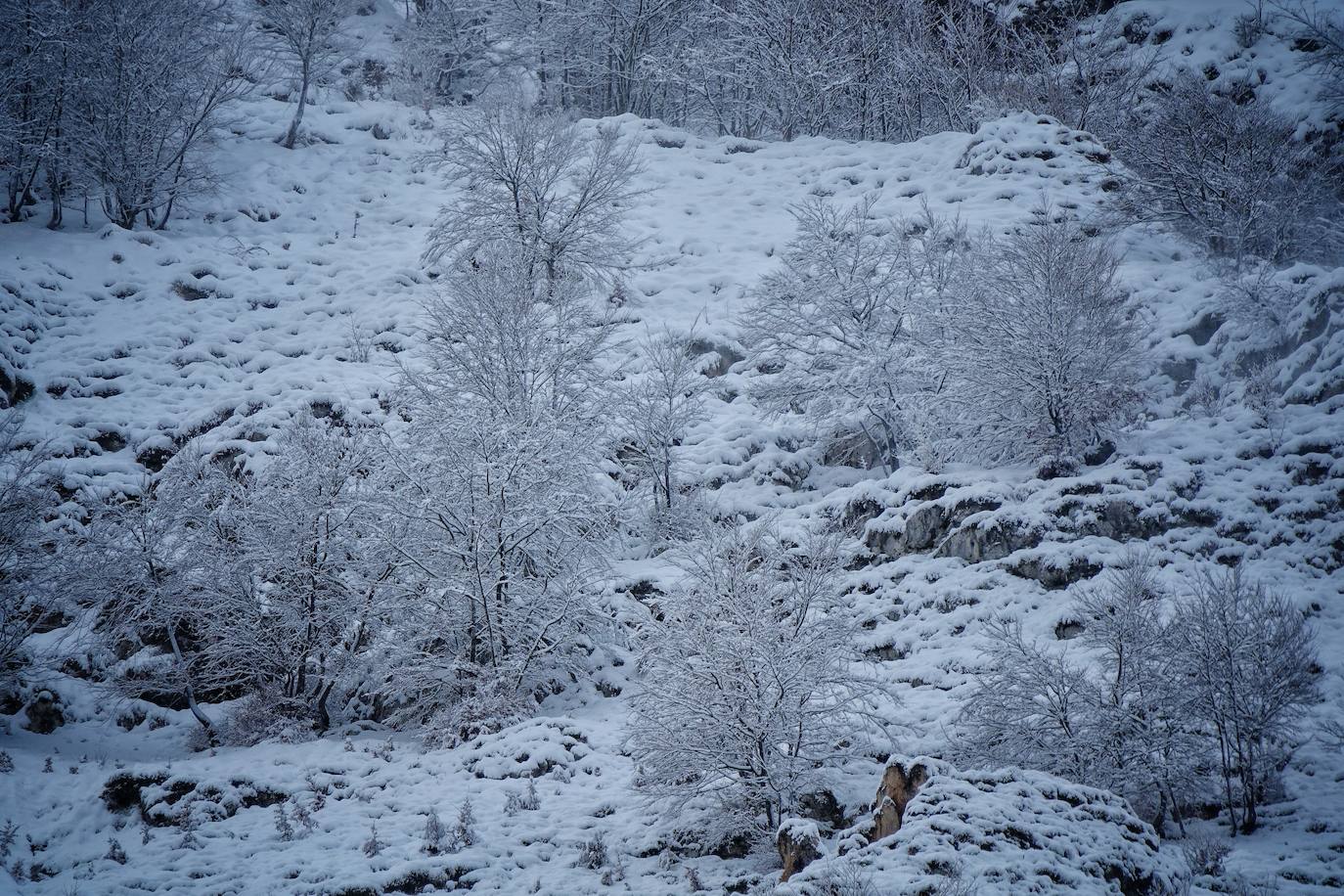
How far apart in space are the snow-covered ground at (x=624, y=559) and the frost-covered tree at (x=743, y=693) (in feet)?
2.12

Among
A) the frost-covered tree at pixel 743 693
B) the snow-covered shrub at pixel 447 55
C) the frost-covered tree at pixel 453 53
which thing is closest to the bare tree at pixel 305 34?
the snow-covered shrub at pixel 447 55

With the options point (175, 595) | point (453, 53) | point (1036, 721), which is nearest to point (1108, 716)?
point (1036, 721)

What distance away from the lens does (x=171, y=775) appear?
1109 centimetres

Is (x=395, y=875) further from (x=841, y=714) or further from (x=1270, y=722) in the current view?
(x=1270, y=722)

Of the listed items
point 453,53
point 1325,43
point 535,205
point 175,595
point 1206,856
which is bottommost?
point 1206,856

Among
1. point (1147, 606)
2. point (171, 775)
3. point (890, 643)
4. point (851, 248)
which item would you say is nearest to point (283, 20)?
A: point (851, 248)

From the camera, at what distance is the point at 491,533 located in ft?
44.5

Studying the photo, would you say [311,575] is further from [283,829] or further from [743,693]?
[743,693]

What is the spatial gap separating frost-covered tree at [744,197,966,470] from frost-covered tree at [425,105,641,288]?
5.53 m

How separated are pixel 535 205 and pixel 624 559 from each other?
11.3 m

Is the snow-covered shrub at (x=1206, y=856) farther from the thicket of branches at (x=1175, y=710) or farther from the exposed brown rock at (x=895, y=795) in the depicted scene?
the exposed brown rock at (x=895, y=795)

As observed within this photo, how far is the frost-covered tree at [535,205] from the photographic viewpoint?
23.4 metres

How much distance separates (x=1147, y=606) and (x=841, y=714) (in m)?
3.93

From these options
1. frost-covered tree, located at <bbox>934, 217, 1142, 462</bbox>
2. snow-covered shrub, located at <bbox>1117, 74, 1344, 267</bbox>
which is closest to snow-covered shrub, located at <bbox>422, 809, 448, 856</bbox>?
frost-covered tree, located at <bbox>934, 217, 1142, 462</bbox>
